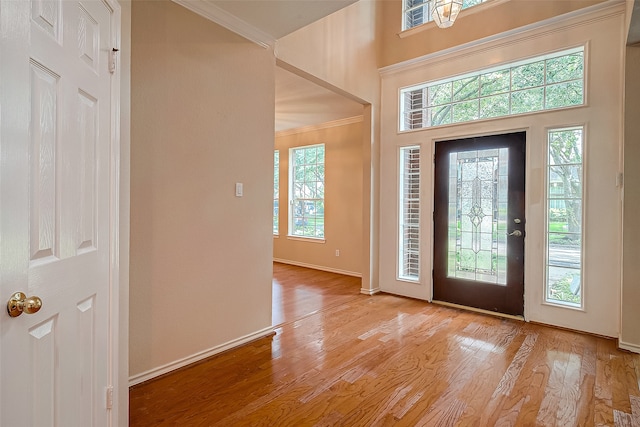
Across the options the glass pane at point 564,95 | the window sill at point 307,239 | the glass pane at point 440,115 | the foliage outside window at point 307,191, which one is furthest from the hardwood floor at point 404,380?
the foliage outside window at point 307,191

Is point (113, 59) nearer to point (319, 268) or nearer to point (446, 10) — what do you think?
point (446, 10)

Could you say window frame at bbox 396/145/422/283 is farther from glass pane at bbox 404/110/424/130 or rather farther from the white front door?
the white front door

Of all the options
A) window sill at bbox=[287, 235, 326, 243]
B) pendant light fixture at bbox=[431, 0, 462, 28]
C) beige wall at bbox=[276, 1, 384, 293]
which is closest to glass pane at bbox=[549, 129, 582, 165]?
pendant light fixture at bbox=[431, 0, 462, 28]

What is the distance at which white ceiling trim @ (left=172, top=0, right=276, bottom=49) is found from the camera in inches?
95.2

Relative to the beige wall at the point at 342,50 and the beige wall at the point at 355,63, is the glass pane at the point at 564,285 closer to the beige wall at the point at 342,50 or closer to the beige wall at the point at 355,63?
the beige wall at the point at 355,63

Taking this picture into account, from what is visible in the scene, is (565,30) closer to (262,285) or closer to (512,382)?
(512,382)

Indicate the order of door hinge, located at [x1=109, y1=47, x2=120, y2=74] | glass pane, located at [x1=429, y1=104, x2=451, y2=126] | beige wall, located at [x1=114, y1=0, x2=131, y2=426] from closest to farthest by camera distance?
1. door hinge, located at [x1=109, y1=47, x2=120, y2=74]
2. beige wall, located at [x1=114, y1=0, x2=131, y2=426]
3. glass pane, located at [x1=429, y1=104, x2=451, y2=126]

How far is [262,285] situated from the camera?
3.01m

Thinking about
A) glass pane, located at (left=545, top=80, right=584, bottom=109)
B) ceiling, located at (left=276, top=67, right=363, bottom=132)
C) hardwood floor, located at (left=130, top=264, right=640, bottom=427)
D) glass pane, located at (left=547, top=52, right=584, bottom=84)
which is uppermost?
ceiling, located at (left=276, top=67, right=363, bottom=132)

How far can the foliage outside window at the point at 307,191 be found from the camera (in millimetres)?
6332

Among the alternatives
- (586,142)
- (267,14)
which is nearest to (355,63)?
(267,14)

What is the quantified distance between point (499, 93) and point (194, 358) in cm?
395

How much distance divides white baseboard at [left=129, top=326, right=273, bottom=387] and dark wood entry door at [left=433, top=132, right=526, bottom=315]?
2.29 meters

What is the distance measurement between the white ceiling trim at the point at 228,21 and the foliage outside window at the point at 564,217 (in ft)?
9.54
